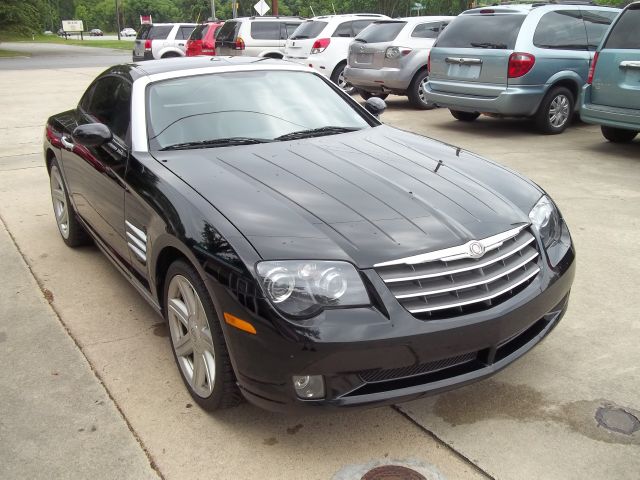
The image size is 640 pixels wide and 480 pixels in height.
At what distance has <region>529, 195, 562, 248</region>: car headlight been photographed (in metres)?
3.08

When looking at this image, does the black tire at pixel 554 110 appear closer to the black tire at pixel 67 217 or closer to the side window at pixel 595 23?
the side window at pixel 595 23

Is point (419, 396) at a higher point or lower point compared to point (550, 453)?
higher

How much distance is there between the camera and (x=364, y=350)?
237 centimetres

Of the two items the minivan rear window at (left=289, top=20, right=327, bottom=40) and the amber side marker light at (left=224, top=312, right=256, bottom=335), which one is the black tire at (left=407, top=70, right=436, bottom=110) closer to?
the minivan rear window at (left=289, top=20, right=327, bottom=40)

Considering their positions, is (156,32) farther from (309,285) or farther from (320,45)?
(309,285)

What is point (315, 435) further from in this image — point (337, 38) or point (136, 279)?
point (337, 38)

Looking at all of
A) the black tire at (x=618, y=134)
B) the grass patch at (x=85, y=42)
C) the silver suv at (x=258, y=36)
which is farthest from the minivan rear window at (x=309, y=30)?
the grass patch at (x=85, y=42)

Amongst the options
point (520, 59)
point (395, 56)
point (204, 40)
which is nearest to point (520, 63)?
point (520, 59)

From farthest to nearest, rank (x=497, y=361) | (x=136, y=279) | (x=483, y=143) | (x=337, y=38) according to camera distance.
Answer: (x=337, y=38) → (x=483, y=143) → (x=136, y=279) → (x=497, y=361)

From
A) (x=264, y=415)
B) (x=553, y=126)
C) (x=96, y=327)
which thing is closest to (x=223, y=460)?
(x=264, y=415)

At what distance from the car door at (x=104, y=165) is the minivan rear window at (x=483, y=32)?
6050 mm

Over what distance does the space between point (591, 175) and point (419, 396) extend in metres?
5.45

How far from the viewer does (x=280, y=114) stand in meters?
3.96

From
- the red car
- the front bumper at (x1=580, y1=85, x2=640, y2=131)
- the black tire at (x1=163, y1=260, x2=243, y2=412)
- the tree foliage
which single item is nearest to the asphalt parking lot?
the black tire at (x1=163, y1=260, x2=243, y2=412)
